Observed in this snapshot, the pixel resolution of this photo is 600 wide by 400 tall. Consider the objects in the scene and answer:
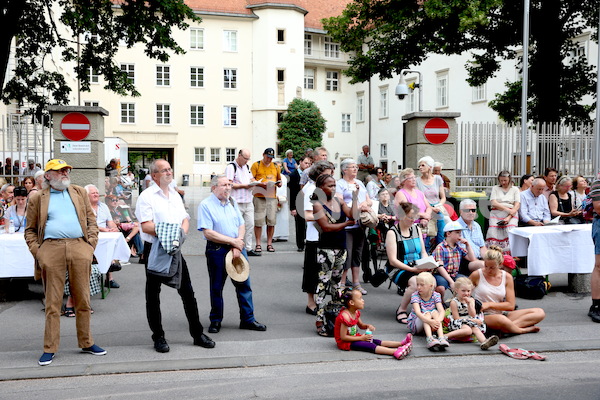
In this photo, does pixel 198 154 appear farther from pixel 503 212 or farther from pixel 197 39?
pixel 503 212

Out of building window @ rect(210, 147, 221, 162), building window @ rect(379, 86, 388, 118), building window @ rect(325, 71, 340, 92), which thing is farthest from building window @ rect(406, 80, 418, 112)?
building window @ rect(210, 147, 221, 162)

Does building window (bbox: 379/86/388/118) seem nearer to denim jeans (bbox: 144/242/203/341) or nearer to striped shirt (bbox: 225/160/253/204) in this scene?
striped shirt (bbox: 225/160/253/204)

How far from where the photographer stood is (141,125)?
53.8 m

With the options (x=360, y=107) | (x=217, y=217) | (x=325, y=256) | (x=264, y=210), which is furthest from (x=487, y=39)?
(x=360, y=107)

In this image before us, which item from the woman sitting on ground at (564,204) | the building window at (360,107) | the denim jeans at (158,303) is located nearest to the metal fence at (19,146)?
the denim jeans at (158,303)

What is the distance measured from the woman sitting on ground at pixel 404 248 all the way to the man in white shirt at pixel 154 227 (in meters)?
2.68

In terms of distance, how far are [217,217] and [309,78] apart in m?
53.2

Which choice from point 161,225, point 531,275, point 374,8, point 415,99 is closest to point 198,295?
point 161,225

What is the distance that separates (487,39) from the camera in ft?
80.2

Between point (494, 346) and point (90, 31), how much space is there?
48.9ft

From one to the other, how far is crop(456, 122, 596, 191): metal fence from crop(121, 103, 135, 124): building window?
136ft

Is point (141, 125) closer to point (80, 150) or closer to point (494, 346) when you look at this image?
point (80, 150)

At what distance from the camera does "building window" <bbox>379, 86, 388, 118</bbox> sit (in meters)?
52.8

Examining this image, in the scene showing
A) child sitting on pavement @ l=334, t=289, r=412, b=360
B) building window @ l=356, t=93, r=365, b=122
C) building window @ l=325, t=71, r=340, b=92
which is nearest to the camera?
child sitting on pavement @ l=334, t=289, r=412, b=360
